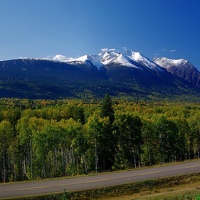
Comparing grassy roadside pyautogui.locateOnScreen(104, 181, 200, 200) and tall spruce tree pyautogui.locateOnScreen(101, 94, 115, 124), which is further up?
tall spruce tree pyautogui.locateOnScreen(101, 94, 115, 124)

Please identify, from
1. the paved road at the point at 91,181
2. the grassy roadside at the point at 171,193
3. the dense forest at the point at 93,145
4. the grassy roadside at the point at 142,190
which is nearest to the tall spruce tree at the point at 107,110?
the dense forest at the point at 93,145

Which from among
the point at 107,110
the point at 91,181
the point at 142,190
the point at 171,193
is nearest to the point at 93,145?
the point at 107,110

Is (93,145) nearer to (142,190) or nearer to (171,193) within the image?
(142,190)

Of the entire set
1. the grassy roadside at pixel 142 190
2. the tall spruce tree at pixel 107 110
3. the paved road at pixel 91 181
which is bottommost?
the grassy roadside at pixel 142 190

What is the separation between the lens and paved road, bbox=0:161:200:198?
29136 millimetres

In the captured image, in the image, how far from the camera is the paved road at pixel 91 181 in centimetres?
2914

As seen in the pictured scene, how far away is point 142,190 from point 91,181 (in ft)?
17.6

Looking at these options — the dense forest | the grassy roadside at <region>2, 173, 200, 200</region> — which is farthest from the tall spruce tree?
the grassy roadside at <region>2, 173, 200, 200</region>

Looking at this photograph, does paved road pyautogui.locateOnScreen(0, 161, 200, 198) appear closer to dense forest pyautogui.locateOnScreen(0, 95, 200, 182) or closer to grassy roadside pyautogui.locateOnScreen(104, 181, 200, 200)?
grassy roadside pyautogui.locateOnScreen(104, 181, 200, 200)

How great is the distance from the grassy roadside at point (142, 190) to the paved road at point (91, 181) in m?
1.07

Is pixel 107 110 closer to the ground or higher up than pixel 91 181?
higher up

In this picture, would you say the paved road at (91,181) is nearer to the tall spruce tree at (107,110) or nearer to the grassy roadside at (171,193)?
the grassy roadside at (171,193)

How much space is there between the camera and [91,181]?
31.9 meters

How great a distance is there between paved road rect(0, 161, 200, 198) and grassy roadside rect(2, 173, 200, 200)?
107 centimetres
